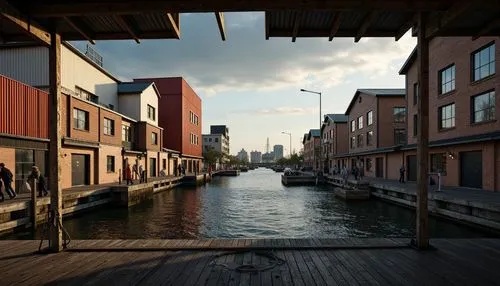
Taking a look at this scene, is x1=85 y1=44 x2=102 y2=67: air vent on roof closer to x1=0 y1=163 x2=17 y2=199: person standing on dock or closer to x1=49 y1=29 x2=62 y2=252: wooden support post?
x1=0 y1=163 x2=17 y2=199: person standing on dock

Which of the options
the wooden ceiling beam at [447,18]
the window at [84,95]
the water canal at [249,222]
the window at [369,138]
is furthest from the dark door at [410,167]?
the window at [84,95]

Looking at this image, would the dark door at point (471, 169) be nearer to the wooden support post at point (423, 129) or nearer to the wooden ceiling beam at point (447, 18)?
the wooden support post at point (423, 129)

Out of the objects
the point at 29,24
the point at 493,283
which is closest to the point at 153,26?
the point at 29,24

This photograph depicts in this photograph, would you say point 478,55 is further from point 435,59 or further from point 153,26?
point 153,26

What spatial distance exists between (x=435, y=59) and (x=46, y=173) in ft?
98.5

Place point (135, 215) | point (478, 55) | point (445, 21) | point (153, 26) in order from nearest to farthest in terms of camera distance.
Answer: point (445, 21)
point (153, 26)
point (135, 215)
point (478, 55)

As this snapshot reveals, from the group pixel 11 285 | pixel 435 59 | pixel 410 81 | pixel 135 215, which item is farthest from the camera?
pixel 410 81

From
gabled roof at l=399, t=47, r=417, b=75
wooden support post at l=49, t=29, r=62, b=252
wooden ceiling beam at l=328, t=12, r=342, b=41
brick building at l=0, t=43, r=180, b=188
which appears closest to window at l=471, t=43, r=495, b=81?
gabled roof at l=399, t=47, r=417, b=75

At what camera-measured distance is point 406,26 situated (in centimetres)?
718

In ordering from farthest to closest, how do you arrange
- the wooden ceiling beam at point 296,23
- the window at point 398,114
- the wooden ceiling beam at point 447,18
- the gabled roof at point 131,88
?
the window at point 398,114
the gabled roof at point 131,88
the wooden ceiling beam at point 296,23
the wooden ceiling beam at point 447,18

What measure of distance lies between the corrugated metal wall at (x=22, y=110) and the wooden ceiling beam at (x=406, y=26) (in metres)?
18.5

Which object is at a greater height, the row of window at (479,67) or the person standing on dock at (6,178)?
the row of window at (479,67)

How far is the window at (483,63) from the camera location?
828 inches

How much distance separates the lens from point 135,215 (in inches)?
771
